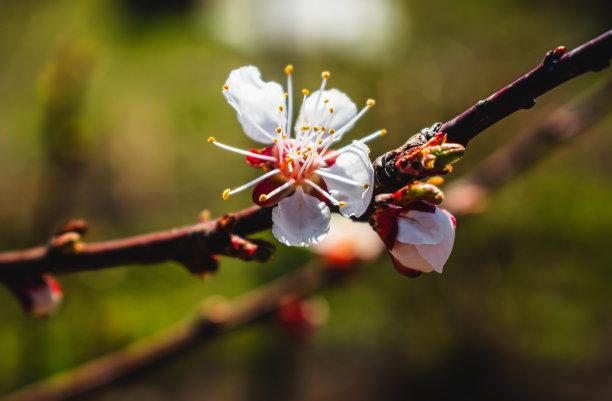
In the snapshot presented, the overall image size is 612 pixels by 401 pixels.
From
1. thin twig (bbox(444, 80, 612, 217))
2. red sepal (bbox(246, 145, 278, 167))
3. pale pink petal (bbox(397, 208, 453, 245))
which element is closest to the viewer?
pale pink petal (bbox(397, 208, 453, 245))

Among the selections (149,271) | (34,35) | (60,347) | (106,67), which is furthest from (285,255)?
(34,35)

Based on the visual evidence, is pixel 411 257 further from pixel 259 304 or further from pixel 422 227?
Result: pixel 259 304

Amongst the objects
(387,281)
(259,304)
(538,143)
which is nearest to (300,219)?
(259,304)

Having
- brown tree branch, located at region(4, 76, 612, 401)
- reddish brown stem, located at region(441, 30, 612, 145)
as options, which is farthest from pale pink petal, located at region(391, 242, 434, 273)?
brown tree branch, located at region(4, 76, 612, 401)

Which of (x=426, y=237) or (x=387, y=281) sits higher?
(x=387, y=281)

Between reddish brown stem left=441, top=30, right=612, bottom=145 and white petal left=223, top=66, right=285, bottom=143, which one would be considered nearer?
reddish brown stem left=441, top=30, right=612, bottom=145

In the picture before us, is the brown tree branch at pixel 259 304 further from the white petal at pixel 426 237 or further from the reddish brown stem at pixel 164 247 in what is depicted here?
the white petal at pixel 426 237

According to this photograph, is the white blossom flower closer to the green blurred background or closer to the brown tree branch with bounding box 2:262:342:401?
the brown tree branch with bounding box 2:262:342:401
